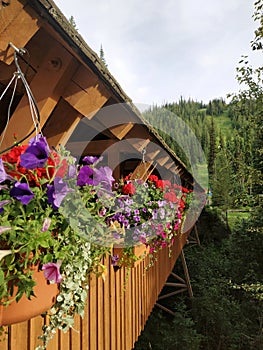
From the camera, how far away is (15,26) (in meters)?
1.14

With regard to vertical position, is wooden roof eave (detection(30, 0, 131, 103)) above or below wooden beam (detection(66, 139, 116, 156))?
above

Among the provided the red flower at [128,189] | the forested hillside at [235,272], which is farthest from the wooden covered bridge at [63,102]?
the forested hillside at [235,272]

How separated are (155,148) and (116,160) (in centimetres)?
66

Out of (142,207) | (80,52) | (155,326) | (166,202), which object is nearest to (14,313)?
(80,52)

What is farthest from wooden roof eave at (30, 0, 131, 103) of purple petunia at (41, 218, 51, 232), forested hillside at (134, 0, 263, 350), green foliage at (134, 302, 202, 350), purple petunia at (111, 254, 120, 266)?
green foliage at (134, 302, 202, 350)

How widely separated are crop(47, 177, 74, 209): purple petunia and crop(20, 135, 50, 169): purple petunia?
69 millimetres

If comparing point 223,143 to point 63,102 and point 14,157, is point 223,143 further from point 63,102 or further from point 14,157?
point 14,157

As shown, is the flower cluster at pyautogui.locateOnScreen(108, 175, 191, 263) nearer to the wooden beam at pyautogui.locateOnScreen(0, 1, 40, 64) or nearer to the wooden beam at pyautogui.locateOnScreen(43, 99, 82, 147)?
the wooden beam at pyautogui.locateOnScreen(43, 99, 82, 147)

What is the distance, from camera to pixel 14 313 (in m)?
0.98

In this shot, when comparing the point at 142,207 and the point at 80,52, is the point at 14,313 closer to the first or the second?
the point at 80,52

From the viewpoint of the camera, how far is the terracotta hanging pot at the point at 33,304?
97 cm

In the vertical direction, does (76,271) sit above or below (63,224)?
below

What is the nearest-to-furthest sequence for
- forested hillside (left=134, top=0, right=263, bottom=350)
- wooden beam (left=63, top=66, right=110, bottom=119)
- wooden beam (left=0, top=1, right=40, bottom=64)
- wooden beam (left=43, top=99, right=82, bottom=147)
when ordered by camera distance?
wooden beam (left=0, top=1, right=40, bottom=64) < wooden beam (left=63, top=66, right=110, bottom=119) < wooden beam (left=43, top=99, right=82, bottom=147) < forested hillside (left=134, top=0, right=263, bottom=350)

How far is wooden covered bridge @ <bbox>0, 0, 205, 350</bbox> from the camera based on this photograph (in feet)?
3.86
